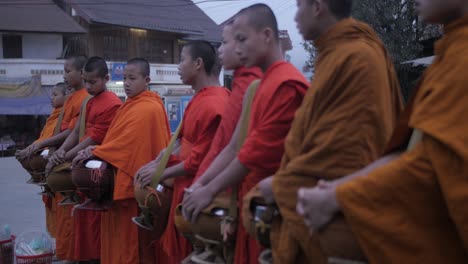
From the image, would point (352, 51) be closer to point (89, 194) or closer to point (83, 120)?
point (89, 194)

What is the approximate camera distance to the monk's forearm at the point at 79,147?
4.91 metres

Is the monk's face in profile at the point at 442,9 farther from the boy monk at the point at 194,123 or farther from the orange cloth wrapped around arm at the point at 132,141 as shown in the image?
the orange cloth wrapped around arm at the point at 132,141

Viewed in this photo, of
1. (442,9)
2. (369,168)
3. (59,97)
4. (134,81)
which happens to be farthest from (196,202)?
(59,97)

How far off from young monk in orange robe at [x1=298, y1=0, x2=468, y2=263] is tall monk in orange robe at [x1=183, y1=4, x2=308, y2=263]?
0.79 m

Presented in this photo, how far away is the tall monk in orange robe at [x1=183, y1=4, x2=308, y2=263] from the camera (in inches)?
94.2

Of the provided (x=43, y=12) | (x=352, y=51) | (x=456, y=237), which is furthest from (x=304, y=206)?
(x=43, y=12)

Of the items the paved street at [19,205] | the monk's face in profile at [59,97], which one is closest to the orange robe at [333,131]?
the monk's face in profile at [59,97]

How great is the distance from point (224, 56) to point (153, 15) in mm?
23890

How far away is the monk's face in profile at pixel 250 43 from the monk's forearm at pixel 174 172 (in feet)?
3.28

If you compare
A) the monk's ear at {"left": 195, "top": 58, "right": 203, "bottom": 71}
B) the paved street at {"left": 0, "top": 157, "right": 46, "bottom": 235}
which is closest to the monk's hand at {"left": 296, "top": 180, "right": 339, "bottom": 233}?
the monk's ear at {"left": 195, "top": 58, "right": 203, "bottom": 71}

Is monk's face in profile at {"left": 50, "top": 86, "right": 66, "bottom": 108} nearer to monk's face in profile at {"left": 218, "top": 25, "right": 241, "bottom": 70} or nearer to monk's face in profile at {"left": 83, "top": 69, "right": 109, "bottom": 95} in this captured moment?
monk's face in profile at {"left": 83, "top": 69, "right": 109, "bottom": 95}

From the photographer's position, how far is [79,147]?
495 cm

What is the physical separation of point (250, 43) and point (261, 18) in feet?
0.44

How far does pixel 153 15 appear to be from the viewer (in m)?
26.2
